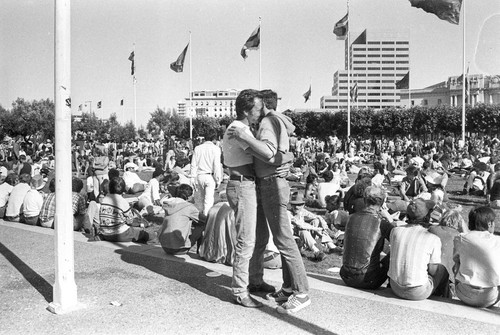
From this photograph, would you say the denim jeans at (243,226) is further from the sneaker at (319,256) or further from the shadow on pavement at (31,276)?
the sneaker at (319,256)

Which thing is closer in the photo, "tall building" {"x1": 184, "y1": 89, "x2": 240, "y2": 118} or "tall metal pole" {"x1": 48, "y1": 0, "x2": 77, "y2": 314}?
"tall metal pole" {"x1": 48, "y1": 0, "x2": 77, "y2": 314}

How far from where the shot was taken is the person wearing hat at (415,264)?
15.8 ft

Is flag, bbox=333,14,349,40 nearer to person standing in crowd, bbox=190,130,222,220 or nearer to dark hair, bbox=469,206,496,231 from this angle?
person standing in crowd, bbox=190,130,222,220

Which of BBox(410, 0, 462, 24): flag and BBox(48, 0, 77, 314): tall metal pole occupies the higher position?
BBox(410, 0, 462, 24): flag

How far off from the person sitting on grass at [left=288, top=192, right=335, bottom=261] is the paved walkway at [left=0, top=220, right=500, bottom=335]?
173cm

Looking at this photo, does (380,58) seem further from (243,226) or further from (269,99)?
(243,226)

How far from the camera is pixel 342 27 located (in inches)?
1177

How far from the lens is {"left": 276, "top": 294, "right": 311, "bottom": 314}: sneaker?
15.3ft

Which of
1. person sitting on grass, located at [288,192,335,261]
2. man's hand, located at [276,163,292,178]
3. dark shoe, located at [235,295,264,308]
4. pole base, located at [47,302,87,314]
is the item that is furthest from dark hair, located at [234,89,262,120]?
person sitting on grass, located at [288,192,335,261]

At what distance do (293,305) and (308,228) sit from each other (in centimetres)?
336

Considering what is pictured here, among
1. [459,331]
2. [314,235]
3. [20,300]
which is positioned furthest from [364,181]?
[20,300]

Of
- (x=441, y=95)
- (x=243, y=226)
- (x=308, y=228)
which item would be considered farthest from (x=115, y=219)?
(x=441, y=95)

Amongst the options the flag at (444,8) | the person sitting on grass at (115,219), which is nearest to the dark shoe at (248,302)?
the person sitting on grass at (115,219)

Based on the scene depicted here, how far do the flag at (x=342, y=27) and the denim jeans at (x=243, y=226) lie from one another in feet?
87.3
